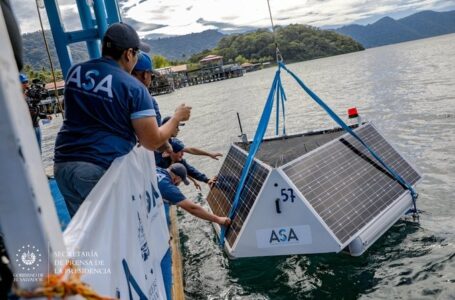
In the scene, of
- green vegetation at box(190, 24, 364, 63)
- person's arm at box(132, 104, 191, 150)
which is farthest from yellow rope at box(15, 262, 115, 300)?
green vegetation at box(190, 24, 364, 63)

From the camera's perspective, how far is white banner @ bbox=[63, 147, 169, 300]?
6.45 feet

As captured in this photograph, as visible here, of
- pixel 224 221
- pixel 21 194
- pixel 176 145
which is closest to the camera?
pixel 21 194

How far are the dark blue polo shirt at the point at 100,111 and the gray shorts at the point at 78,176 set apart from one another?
5cm

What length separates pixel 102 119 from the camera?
3.03 m

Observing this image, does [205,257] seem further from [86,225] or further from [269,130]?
[269,130]

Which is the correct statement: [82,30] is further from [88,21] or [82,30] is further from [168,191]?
[168,191]

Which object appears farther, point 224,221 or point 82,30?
point 82,30

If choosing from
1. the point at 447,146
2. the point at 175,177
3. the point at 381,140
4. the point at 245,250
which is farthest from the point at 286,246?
the point at 447,146

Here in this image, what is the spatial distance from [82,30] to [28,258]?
5.44 meters

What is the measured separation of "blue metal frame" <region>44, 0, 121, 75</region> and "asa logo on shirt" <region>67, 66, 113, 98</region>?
2.96 meters

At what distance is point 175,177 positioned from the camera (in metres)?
5.57

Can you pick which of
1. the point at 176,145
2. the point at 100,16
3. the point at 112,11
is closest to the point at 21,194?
the point at 100,16

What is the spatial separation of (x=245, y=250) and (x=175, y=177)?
1.45 meters

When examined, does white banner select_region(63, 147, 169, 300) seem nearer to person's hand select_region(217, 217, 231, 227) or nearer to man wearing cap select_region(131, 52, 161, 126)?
man wearing cap select_region(131, 52, 161, 126)
